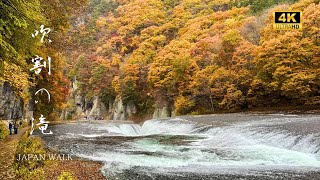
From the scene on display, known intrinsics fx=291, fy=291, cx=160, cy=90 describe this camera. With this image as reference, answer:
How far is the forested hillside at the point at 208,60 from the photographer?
2794 centimetres

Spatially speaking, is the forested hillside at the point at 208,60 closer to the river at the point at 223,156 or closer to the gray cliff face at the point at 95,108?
the gray cliff face at the point at 95,108

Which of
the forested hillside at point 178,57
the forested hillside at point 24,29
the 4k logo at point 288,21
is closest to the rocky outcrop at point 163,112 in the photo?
the forested hillside at point 178,57

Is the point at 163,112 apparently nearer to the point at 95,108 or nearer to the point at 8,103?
the point at 95,108

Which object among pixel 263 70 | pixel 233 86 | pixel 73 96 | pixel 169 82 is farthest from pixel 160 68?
pixel 73 96

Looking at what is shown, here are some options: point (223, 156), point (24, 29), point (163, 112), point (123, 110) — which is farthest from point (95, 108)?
point (24, 29)

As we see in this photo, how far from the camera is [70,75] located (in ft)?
241

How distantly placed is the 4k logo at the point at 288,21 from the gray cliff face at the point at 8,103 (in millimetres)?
26492

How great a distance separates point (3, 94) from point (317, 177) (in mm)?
21174

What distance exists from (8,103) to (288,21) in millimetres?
28875

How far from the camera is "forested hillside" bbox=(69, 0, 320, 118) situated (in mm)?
27938

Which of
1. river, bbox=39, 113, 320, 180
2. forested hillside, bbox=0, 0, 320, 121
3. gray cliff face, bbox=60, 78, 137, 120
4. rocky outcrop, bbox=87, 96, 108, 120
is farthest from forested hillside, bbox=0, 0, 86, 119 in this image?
rocky outcrop, bbox=87, 96, 108, 120

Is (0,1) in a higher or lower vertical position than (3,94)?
higher

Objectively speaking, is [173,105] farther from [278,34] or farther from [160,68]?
[278,34]

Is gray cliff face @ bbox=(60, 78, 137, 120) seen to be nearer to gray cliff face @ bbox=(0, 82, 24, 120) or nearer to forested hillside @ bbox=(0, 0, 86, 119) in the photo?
forested hillside @ bbox=(0, 0, 86, 119)
